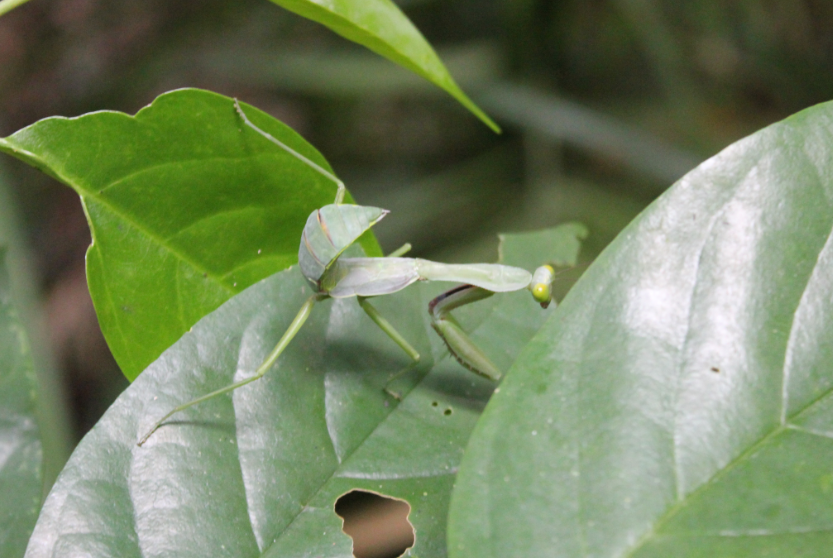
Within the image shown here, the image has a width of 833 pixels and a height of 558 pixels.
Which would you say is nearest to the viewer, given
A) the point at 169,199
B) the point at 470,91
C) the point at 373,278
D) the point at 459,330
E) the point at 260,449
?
the point at 260,449

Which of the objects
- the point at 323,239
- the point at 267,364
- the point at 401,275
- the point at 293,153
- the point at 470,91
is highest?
the point at 470,91

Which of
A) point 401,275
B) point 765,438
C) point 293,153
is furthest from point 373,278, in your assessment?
point 765,438

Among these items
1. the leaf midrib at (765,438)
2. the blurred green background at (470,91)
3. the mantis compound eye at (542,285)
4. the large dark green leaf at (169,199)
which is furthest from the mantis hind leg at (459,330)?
the blurred green background at (470,91)

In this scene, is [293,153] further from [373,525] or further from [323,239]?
[373,525]

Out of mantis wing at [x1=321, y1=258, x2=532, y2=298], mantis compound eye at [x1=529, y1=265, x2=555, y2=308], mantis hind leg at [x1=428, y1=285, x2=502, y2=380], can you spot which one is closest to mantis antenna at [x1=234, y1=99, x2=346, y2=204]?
mantis wing at [x1=321, y1=258, x2=532, y2=298]

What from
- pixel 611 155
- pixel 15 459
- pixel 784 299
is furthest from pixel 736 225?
pixel 611 155

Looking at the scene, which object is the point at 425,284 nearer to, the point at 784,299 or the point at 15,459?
the point at 784,299
